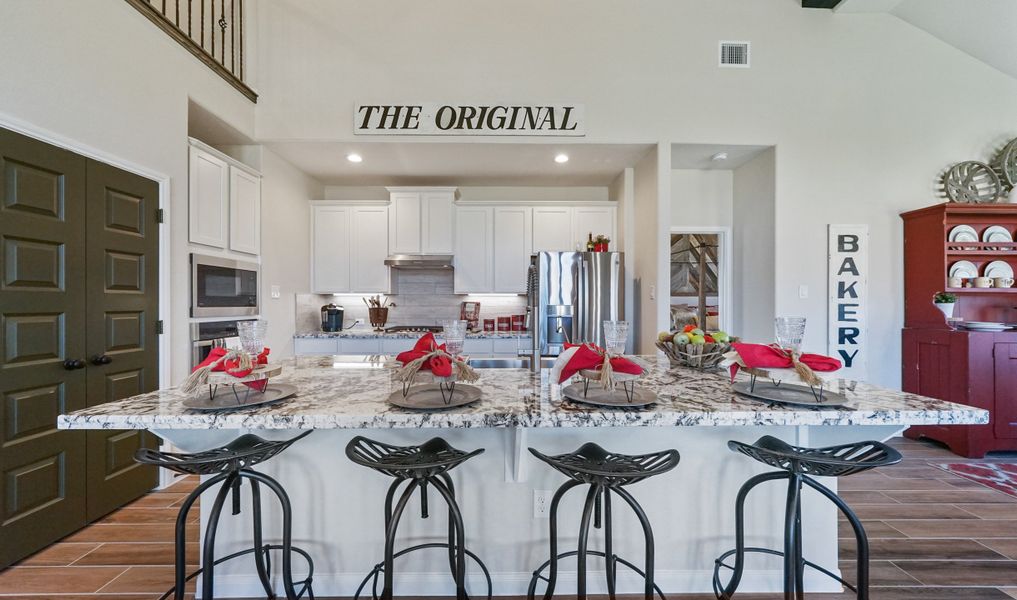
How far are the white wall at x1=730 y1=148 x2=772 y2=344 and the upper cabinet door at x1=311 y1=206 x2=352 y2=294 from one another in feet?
13.5

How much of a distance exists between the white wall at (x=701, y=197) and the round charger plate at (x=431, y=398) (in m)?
3.80

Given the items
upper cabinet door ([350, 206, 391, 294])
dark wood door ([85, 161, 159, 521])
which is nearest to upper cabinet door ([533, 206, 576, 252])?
upper cabinet door ([350, 206, 391, 294])

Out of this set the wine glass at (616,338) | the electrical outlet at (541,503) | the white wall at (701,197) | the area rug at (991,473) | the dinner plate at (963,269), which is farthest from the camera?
the white wall at (701,197)

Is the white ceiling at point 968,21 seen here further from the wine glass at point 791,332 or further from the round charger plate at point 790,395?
the round charger plate at point 790,395

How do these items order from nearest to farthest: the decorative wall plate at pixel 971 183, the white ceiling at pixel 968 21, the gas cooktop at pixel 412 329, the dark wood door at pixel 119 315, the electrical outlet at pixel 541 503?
the electrical outlet at pixel 541 503, the dark wood door at pixel 119 315, the white ceiling at pixel 968 21, the decorative wall plate at pixel 971 183, the gas cooktop at pixel 412 329

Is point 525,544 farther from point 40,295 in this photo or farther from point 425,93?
point 425,93

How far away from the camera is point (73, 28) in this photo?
2080 millimetres

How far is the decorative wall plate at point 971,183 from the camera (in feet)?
11.7

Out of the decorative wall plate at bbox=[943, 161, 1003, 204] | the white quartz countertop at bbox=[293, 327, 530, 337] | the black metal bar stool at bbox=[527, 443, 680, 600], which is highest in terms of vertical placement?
the decorative wall plate at bbox=[943, 161, 1003, 204]

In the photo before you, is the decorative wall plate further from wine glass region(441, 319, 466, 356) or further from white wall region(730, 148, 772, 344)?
wine glass region(441, 319, 466, 356)

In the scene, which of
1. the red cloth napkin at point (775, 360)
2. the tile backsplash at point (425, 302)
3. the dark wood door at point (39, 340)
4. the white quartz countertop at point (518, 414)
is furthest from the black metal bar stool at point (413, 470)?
the tile backsplash at point (425, 302)

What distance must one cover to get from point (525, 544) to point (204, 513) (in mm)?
1251

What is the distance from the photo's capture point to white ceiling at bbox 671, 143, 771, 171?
3.68 meters

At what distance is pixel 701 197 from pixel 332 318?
4.12 metres
